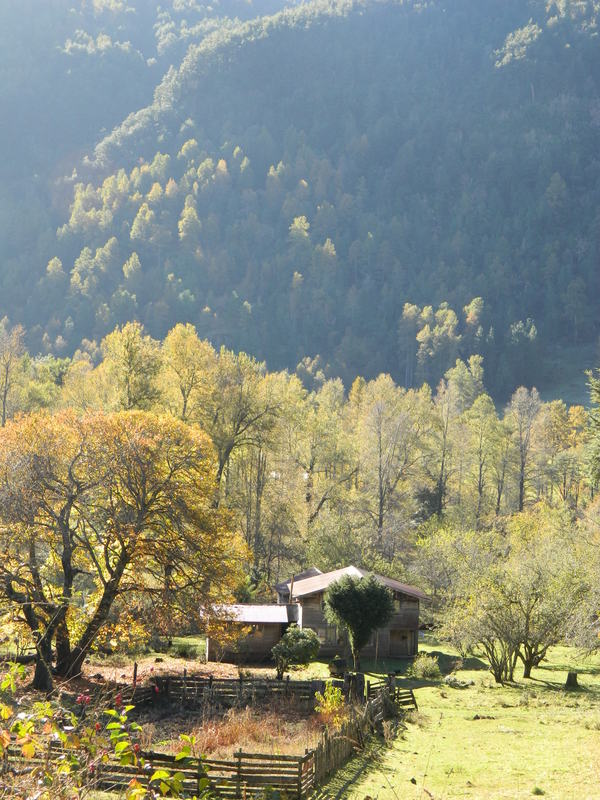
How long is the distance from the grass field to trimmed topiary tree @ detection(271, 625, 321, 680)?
5.41 meters

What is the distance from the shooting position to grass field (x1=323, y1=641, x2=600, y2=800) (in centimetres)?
1564

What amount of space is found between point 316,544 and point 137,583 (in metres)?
24.5

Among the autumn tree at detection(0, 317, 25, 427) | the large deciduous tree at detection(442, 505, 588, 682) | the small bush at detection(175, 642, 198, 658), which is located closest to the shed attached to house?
A: the small bush at detection(175, 642, 198, 658)

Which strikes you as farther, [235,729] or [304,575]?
[304,575]

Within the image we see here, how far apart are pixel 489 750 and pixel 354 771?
4.50m

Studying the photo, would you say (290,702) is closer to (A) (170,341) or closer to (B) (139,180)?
(A) (170,341)

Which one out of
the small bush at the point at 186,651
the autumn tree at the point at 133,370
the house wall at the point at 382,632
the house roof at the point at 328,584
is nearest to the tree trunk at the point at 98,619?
the small bush at the point at 186,651

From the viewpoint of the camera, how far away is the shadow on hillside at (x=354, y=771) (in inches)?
613

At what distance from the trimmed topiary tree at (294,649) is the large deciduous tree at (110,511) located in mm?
5470

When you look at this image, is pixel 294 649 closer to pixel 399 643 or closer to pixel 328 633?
pixel 328 633

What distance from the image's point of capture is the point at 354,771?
692 inches

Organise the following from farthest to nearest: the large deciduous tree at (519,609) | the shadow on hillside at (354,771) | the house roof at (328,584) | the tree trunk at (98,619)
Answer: the house roof at (328,584), the large deciduous tree at (519,609), the tree trunk at (98,619), the shadow on hillside at (354,771)

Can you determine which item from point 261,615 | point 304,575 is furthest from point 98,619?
point 304,575

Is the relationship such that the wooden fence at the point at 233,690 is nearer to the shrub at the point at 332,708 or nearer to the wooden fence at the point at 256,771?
the shrub at the point at 332,708
